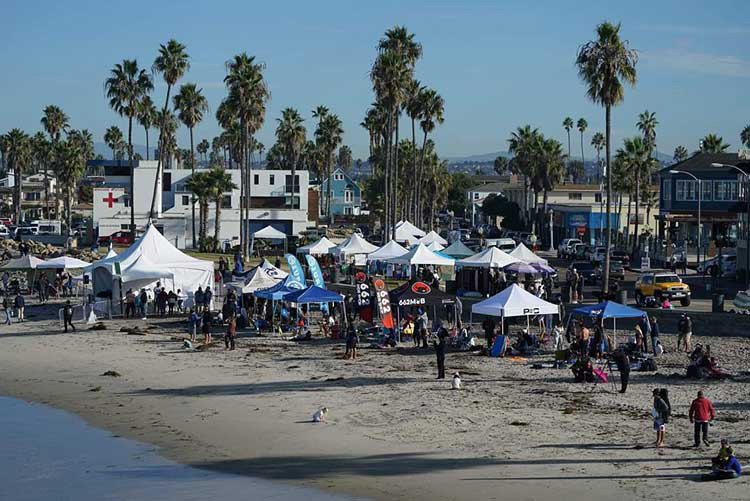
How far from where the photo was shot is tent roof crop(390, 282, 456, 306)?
3356cm

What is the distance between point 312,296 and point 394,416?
12657mm

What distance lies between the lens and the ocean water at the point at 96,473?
18656mm

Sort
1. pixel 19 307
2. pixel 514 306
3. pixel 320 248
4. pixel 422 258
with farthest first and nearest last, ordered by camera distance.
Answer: pixel 320 248 → pixel 422 258 → pixel 19 307 → pixel 514 306

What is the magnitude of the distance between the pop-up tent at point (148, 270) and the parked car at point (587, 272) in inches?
762

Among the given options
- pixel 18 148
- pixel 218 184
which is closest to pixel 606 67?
pixel 218 184

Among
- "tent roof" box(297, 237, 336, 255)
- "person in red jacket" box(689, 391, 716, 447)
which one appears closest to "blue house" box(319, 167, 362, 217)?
"tent roof" box(297, 237, 336, 255)

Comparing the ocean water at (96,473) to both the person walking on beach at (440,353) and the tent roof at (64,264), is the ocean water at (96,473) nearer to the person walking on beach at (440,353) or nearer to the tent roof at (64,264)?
the person walking on beach at (440,353)

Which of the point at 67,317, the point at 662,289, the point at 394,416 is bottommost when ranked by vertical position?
the point at 394,416

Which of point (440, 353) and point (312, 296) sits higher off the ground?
point (312, 296)

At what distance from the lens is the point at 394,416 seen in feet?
77.6

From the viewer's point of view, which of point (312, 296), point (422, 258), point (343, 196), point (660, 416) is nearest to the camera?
point (660, 416)

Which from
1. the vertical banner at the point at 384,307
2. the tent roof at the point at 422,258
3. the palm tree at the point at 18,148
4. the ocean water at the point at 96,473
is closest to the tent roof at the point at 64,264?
the tent roof at the point at 422,258

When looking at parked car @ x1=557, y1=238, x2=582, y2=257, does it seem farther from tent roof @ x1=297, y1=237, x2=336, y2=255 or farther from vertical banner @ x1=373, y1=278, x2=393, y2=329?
vertical banner @ x1=373, y1=278, x2=393, y2=329

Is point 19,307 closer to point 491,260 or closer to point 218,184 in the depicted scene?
point 491,260
